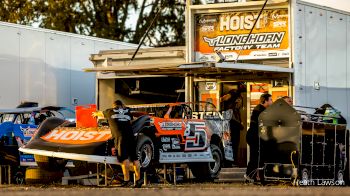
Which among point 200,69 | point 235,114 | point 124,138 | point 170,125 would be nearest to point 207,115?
point 200,69

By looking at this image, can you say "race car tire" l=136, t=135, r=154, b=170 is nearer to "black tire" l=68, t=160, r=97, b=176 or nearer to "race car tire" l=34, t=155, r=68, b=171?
"black tire" l=68, t=160, r=97, b=176

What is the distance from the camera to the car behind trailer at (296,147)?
71.3ft

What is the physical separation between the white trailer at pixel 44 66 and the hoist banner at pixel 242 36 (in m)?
4.26

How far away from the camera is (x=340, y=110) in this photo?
85.8 ft

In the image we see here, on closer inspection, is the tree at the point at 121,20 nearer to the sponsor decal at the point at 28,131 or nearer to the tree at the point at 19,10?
the tree at the point at 19,10

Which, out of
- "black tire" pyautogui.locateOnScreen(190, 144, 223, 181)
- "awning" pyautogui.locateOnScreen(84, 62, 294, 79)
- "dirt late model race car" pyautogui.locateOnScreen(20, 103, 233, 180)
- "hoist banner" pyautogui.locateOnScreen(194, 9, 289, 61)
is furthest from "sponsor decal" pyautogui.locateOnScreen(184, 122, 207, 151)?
"hoist banner" pyautogui.locateOnScreen(194, 9, 289, 61)

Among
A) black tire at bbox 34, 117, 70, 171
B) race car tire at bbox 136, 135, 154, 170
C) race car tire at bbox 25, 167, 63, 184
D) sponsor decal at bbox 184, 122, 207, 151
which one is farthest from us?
race car tire at bbox 25, 167, 63, 184

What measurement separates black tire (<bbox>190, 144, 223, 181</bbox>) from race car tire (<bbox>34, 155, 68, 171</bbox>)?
107 inches

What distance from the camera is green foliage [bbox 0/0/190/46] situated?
158 ft

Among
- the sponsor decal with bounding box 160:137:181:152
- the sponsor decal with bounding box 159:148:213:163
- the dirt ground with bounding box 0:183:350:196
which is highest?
the sponsor decal with bounding box 160:137:181:152

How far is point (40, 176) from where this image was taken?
23844 millimetres

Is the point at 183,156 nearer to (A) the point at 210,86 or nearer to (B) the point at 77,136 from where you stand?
(B) the point at 77,136

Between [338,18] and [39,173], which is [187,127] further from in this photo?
[338,18]
